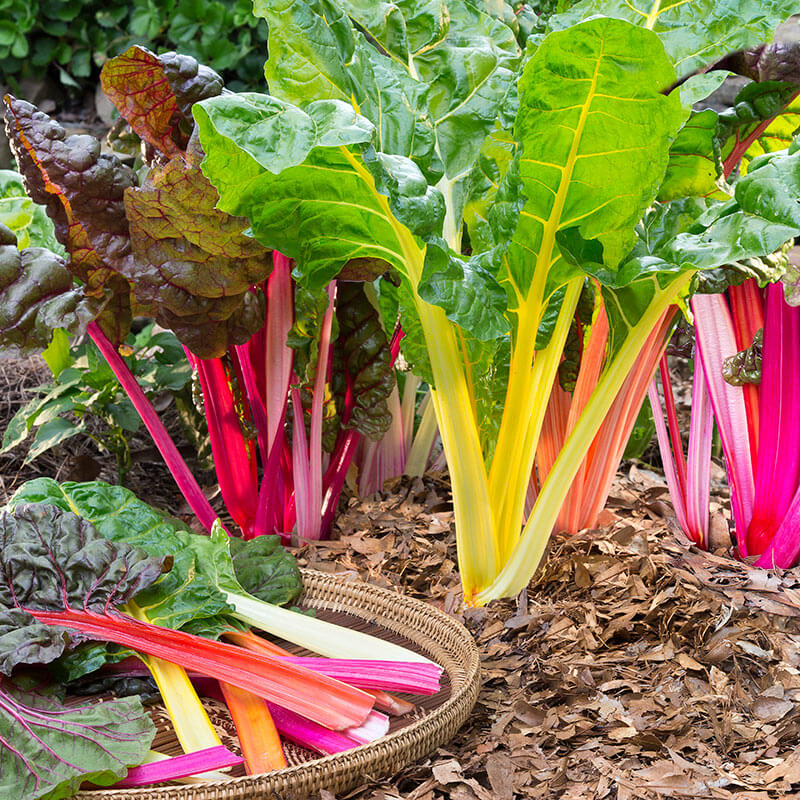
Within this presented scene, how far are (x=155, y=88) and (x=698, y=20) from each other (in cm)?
Result: 89

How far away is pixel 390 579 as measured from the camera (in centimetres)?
169

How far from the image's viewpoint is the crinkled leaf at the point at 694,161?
1441 mm

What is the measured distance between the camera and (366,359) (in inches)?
73.4

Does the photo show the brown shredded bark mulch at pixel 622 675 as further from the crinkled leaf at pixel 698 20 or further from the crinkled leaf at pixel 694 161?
the crinkled leaf at pixel 698 20

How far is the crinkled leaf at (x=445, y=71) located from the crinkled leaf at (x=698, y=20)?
0.15 m

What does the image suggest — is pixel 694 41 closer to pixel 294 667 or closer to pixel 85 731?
pixel 294 667

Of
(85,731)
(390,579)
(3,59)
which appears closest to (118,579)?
(85,731)

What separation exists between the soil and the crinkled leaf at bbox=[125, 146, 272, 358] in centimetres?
54

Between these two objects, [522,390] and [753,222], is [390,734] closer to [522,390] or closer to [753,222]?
[522,390]

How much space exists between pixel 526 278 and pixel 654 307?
205 millimetres

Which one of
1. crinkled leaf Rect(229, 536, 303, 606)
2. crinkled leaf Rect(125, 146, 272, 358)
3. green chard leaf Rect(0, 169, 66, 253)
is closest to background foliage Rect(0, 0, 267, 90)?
green chard leaf Rect(0, 169, 66, 253)

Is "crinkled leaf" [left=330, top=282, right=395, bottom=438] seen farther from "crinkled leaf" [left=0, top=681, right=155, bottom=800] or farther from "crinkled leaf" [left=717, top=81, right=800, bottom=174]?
"crinkled leaf" [left=0, top=681, right=155, bottom=800]

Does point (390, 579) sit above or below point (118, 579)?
below

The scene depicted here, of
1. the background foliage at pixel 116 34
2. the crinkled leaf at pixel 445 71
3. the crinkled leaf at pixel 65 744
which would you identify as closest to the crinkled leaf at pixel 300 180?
the crinkled leaf at pixel 445 71
